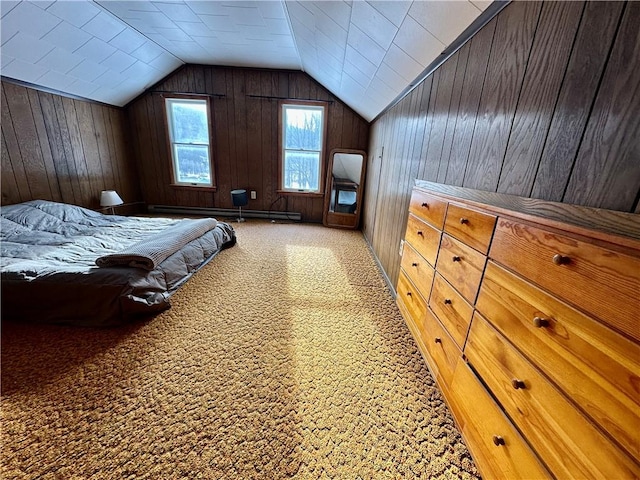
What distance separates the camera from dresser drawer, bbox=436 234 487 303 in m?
1.01

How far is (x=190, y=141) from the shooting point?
440 cm

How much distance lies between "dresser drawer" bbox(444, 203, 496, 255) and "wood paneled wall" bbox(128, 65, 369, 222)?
11.3 feet

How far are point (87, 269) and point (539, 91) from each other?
250 cm

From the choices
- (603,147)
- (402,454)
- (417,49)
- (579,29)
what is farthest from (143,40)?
(402,454)

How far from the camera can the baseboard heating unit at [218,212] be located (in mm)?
4660

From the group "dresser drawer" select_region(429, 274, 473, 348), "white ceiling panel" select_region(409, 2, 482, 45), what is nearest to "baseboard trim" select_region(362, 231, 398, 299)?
"dresser drawer" select_region(429, 274, 473, 348)

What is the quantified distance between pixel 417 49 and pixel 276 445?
2.25 metres

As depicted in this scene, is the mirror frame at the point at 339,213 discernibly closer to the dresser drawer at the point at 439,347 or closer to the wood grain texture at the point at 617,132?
the dresser drawer at the point at 439,347

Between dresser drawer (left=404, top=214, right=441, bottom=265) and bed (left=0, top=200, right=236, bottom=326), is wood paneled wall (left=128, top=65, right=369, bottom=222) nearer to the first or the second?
bed (left=0, top=200, right=236, bottom=326)

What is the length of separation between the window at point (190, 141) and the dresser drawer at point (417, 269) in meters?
3.92

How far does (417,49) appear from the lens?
1586mm

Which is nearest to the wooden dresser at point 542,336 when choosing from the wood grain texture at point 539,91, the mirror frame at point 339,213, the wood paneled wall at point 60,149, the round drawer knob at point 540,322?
the round drawer knob at point 540,322

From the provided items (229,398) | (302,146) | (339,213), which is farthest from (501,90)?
(302,146)

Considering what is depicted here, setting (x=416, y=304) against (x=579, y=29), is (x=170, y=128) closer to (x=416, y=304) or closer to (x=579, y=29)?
(x=416, y=304)
